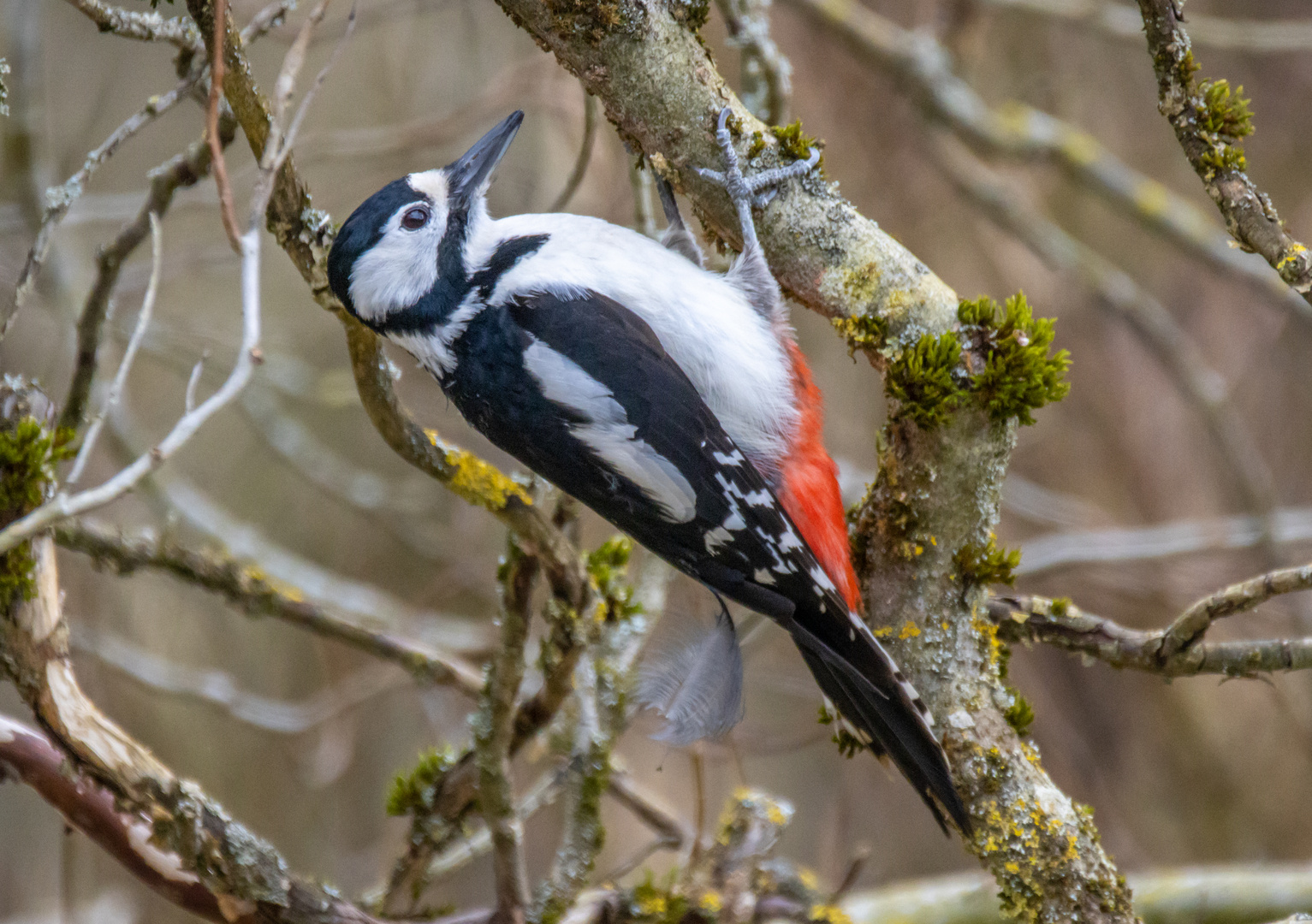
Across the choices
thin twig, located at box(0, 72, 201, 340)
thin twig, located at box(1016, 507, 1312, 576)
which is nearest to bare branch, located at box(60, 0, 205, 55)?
thin twig, located at box(0, 72, 201, 340)

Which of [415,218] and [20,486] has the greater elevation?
[415,218]

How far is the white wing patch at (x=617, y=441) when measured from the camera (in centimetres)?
209

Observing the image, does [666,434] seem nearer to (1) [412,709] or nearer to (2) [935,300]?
(2) [935,300]

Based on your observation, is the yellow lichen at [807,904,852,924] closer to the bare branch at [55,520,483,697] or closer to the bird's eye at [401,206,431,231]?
the bare branch at [55,520,483,697]

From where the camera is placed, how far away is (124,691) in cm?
476

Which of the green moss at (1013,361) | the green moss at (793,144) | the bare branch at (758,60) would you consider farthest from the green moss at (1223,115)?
the bare branch at (758,60)

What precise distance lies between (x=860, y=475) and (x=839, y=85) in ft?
6.90

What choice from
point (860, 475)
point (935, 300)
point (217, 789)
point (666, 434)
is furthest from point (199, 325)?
point (935, 300)

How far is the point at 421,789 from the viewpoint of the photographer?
223cm

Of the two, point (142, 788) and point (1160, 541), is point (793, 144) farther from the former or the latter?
point (1160, 541)

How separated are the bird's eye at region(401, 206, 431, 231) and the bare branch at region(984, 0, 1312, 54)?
276cm

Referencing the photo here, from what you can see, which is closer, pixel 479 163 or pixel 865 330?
pixel 865 330

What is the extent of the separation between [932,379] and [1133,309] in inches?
96.0

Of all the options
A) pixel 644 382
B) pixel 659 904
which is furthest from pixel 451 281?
pixel 659 904
